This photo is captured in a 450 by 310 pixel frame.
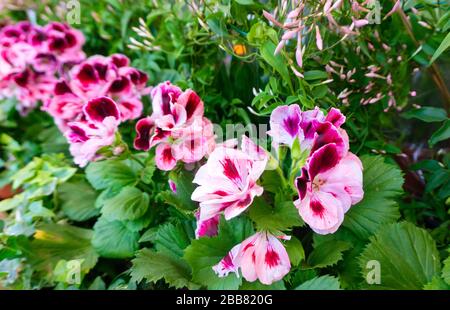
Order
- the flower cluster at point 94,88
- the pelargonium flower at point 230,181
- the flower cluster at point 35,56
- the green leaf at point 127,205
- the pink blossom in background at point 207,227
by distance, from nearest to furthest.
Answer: the pelargonium flower at point 230,181, the pink blossom in background at point 207,227, the green leaf at point 127,205, the flower cluster at point 94,88, the flower cluster at point 35,56

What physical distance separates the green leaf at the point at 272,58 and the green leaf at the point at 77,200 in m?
0.51

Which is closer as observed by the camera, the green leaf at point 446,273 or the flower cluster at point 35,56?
the green leaf at point 446,273

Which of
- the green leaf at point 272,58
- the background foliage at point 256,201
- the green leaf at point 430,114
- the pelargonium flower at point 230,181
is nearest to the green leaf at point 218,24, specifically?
the background foliage at point 256,201

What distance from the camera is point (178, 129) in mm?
706

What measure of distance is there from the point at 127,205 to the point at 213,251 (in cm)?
23

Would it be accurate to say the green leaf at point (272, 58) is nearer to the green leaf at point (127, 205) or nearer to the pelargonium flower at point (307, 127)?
the pelargonium flower at point (307, 127)

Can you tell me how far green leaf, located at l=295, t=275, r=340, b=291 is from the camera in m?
0.62

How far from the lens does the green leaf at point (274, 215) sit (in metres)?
0.63

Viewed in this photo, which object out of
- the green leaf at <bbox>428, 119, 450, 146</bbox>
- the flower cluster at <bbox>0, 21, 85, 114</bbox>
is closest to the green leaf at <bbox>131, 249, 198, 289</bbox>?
the green leaf at <bbox>428, 119, 450, 146</bbox>

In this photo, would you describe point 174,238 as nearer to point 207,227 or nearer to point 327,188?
point 207,227

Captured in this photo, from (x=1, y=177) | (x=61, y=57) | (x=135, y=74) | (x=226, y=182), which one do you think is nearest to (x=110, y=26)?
(x=61, y=57)

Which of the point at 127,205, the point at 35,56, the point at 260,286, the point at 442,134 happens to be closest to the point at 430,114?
the point at 442,134

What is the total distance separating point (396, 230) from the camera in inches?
27.1

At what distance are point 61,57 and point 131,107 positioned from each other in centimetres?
30
